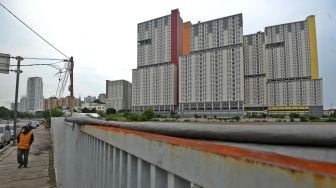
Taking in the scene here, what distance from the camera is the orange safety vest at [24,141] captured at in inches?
440

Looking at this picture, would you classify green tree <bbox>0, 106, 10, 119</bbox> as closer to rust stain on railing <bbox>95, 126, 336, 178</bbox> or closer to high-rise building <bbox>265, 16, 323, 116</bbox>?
high-rise building <bbox>265, 16, 323, 116</bbox>

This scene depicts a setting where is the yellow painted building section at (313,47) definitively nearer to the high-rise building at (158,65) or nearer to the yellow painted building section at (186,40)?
the yellow painted building section at (186,40)

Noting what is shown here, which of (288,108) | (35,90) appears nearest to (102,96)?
(35,90)

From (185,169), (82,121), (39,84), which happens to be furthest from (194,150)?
(39,84)

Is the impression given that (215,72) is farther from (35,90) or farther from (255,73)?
(35,90)

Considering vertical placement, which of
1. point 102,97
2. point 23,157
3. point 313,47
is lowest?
point 23,157

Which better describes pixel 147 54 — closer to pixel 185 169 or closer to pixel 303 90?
pixel 303 90

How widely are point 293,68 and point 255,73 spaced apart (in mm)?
10569

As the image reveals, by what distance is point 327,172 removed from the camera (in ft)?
1.49

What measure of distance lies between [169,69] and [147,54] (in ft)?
39.1

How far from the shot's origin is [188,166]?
97 cm

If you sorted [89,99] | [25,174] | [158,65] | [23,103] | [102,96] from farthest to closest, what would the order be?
1. [158,65]
2. [102,96]
3. [89,99]
4. [23,103]
5. [25,174]

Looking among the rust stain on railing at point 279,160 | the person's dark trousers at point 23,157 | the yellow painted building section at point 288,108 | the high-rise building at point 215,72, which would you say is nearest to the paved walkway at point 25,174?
the person's dark trousers at point 23,157

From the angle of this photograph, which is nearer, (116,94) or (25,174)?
(25,174)
